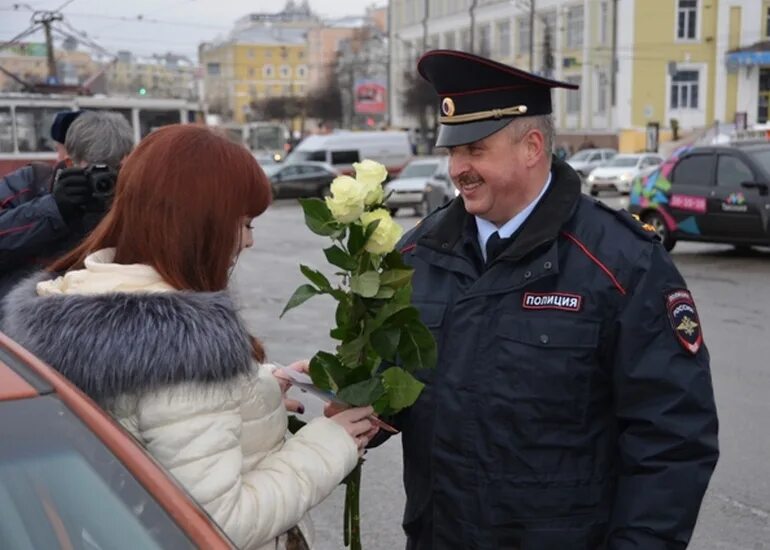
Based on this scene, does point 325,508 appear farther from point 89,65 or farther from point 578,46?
point 89,65

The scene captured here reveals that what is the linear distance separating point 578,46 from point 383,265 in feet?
182

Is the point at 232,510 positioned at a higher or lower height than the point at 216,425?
lower

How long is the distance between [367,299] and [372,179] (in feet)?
0.87

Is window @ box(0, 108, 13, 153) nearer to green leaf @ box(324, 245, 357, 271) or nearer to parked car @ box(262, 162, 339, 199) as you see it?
parked car @ box(262, 162, 339, 199)

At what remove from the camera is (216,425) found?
186cm

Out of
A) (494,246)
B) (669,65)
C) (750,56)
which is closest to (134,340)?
(494,246)

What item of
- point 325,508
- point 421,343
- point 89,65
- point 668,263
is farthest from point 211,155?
point 89,65

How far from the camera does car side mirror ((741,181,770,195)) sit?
42.3 feet

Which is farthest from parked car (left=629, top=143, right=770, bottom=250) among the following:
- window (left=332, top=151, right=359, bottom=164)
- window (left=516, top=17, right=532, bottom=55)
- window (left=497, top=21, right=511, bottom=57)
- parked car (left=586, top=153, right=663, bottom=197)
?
window (left=497, top=21, right=511, bottom=57)

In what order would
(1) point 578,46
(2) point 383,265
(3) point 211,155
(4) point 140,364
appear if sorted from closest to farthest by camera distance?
(4) point 140,364
(3) point 211,155
(2) point 383,265
(1) point 578,46

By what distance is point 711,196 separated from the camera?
13.5 m

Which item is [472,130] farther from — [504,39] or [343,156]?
[504,39]

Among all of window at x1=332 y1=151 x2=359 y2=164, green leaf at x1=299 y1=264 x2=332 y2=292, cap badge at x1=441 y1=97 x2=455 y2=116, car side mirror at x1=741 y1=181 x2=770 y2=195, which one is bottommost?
window at x1=332 y1=151 x2=359 y2=164

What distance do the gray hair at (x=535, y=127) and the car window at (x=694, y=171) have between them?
1205cm
